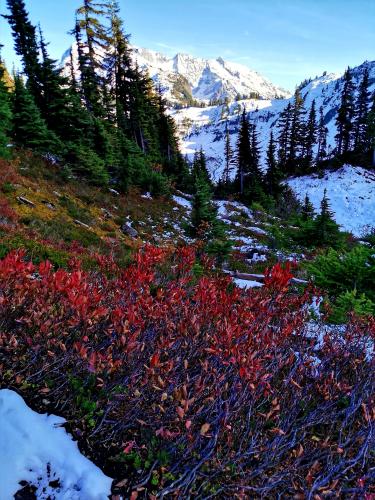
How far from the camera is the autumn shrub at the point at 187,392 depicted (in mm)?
3012

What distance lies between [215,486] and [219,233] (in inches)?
520

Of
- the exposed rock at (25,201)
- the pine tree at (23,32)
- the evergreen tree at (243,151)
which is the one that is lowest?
the exposed rock at (25,201)

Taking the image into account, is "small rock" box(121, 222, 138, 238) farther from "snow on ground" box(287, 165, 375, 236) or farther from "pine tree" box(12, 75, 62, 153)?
"snow on ground" box(287, 165, 375, 236)

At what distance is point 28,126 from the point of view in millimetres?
19516

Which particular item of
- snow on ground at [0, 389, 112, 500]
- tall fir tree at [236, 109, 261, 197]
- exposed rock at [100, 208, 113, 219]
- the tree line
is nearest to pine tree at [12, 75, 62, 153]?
the tree line

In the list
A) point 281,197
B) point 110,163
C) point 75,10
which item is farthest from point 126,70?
point 281,197

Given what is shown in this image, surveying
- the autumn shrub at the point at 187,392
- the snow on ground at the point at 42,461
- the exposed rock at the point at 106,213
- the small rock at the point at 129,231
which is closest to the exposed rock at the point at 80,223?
the small rock at the point at 129,231

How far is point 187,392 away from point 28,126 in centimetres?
2070

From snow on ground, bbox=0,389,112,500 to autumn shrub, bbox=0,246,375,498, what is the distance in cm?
20

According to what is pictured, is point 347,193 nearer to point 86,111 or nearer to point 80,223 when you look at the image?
point 86,111

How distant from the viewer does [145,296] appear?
486 cm

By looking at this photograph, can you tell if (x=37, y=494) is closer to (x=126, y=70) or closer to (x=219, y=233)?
(x=219, y=233)

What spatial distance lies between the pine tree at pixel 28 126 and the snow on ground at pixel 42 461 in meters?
20.0

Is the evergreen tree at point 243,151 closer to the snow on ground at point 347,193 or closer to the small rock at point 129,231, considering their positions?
the snow on ground at point 347,193
